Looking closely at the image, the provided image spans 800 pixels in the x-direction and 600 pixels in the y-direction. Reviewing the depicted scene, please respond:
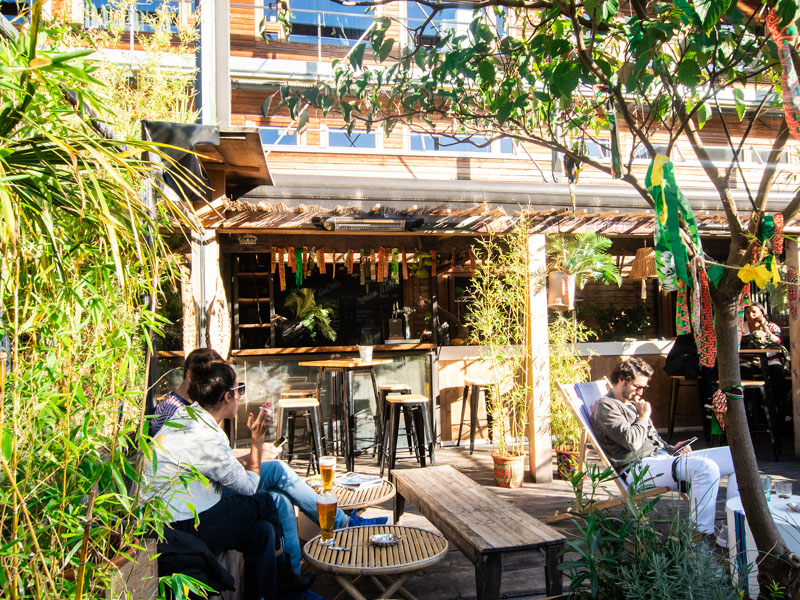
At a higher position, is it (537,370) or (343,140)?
(343,140)

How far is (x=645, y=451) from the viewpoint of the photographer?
4102 mm

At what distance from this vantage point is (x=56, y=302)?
1.33m

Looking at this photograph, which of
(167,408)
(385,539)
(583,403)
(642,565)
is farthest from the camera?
(583,403)

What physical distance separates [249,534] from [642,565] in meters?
1.67

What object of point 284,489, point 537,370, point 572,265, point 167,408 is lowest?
point 284,489

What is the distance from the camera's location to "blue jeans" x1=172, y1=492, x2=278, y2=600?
270 centimetres

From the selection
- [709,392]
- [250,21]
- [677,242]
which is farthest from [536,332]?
[250,21]

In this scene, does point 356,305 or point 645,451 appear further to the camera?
point 356,305

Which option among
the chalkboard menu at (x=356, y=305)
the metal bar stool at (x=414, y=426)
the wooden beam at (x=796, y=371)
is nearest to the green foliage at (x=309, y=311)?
the chalkboard menu at (x=356, y=305)

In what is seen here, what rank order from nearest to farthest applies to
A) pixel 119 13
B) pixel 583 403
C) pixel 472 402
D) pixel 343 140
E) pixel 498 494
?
pixel 119 13 → pixel 583 403 → pixel 498 494 → pixel 472 402 → pixel 343 140

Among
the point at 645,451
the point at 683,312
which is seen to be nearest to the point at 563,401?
the point at 645,451

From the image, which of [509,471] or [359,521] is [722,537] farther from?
[359,521]

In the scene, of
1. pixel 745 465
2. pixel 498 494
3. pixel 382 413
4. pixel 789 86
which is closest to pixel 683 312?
pixel 745 465

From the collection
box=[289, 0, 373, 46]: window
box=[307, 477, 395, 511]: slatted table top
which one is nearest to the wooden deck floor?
box=[307, 477, 395, 511]: slatted table top
